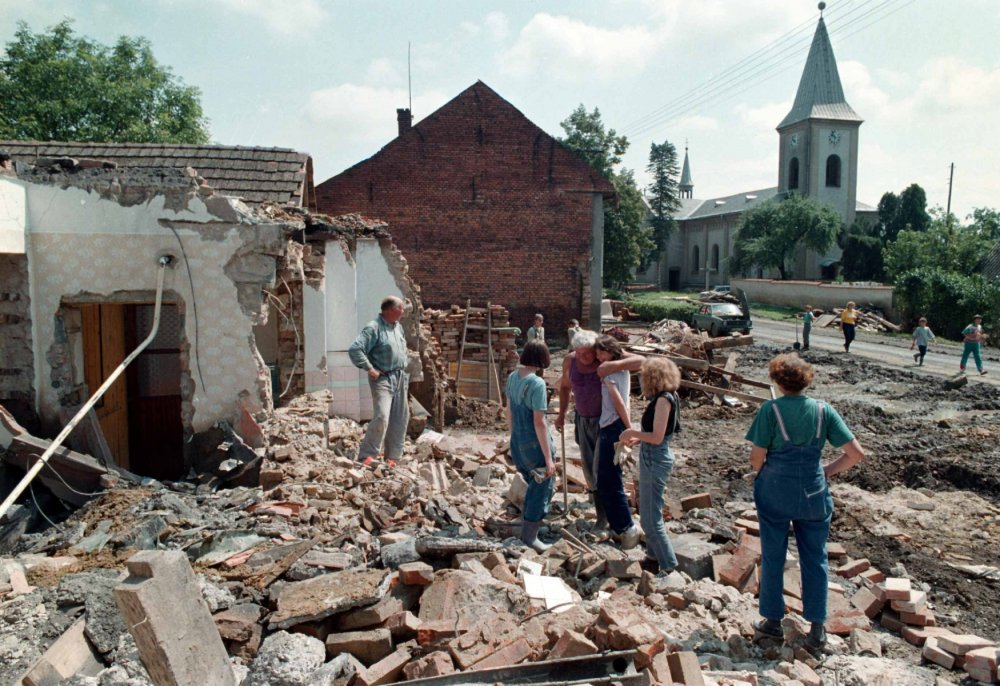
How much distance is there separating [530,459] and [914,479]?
607 centimetres

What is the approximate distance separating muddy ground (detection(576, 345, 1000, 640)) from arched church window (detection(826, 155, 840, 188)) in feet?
142

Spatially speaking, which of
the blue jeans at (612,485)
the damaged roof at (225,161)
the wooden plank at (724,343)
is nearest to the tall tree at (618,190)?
the wooden plank at (724,343)

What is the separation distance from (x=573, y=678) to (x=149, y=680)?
220cm

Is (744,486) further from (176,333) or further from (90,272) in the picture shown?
(90,272)

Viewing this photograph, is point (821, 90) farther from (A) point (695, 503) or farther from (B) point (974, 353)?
(A) point (695, 503)

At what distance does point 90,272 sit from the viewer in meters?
6.29

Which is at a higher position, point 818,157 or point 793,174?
point 818,157

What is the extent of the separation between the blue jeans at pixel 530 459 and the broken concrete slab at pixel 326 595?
4.42 feet

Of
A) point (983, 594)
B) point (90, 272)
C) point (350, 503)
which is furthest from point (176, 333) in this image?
point (983, 594)

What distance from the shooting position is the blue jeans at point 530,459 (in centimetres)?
523

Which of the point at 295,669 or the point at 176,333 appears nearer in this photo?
the point at 295,669

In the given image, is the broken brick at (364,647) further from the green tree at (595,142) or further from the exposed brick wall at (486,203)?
the green tree at (595,142)

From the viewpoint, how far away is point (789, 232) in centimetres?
4428

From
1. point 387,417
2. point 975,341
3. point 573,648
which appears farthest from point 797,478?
point 975,341
